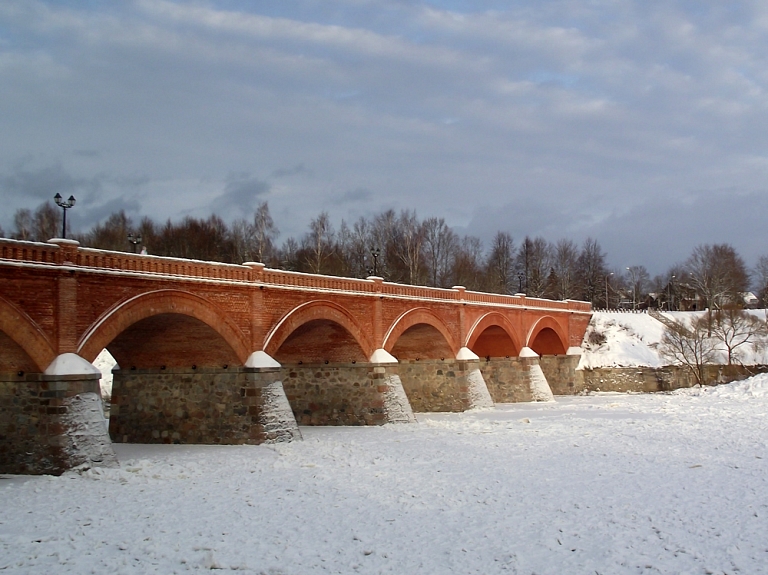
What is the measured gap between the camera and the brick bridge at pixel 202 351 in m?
14.9

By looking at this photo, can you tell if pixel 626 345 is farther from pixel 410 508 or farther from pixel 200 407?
pixel 410 508

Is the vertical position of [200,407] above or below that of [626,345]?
below

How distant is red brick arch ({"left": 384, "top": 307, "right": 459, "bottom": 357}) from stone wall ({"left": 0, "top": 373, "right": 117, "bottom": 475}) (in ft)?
40.3

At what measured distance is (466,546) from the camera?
987 centimetres

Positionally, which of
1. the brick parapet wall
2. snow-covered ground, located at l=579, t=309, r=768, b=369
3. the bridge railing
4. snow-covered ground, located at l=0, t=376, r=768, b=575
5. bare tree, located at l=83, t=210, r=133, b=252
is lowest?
snow-covered ground, located at l=0, t=376, r=768, b=575

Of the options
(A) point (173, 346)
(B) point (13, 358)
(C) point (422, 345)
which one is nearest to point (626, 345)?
(C) point (422, 345)

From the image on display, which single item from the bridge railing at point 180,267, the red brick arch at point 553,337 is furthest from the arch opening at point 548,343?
the bridge railing at point 180,267

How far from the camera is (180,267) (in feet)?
59.6

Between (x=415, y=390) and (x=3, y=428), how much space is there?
17.8 m

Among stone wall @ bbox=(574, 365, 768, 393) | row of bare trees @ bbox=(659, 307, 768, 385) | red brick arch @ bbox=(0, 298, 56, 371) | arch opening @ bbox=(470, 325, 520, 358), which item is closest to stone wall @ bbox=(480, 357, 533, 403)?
arch opening @ bbox=(470, 325, 520, 358)

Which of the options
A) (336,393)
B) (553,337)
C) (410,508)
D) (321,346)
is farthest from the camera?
(553,337)

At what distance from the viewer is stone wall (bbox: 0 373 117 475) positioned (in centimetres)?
1465

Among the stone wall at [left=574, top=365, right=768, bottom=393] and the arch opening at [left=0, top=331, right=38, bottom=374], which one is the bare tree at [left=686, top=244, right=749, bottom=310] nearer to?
the stone wall at [left=574, top=365, right=768, bottom=393]

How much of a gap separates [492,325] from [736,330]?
18.2m
